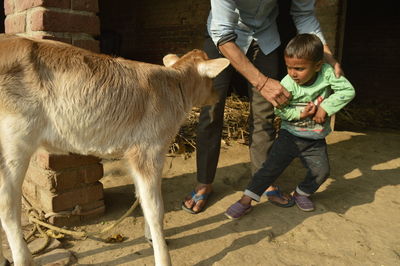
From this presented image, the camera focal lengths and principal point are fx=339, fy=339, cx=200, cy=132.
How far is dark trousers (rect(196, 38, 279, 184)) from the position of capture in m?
2.90

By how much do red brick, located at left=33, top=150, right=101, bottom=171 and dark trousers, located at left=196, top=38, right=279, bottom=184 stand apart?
959 mm

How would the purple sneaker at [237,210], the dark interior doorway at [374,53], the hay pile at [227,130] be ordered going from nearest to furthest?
1. the purple sneaker at [237,210]
2. the hay pile at [227,130]
3. the dark interior doorway at [374,53]

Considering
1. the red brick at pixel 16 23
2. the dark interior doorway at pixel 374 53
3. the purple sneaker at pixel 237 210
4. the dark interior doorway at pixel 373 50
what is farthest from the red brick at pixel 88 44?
the dark interior doorway at pixel 373 50

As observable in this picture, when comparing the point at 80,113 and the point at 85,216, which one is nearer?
the point at 80,113

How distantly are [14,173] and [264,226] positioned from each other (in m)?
1.85

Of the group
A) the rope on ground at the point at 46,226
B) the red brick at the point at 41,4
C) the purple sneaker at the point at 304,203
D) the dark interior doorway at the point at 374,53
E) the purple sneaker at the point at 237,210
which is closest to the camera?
the red brick at the point at 41,4

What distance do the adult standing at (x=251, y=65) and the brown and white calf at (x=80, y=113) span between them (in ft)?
1.85

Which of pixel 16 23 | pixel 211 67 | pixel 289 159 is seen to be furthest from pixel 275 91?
pixel 16 23

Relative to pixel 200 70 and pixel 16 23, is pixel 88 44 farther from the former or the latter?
pixel 200 70

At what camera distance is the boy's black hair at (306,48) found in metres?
2.52

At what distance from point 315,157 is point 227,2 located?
147cm

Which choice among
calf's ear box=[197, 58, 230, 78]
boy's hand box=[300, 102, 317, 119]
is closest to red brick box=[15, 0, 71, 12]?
calf's ear box=[197, 58, 230, 78]

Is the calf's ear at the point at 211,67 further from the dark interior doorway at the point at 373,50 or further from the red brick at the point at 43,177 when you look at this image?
the dark interior doorway at the point at 373,50

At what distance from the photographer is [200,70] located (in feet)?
8.04
